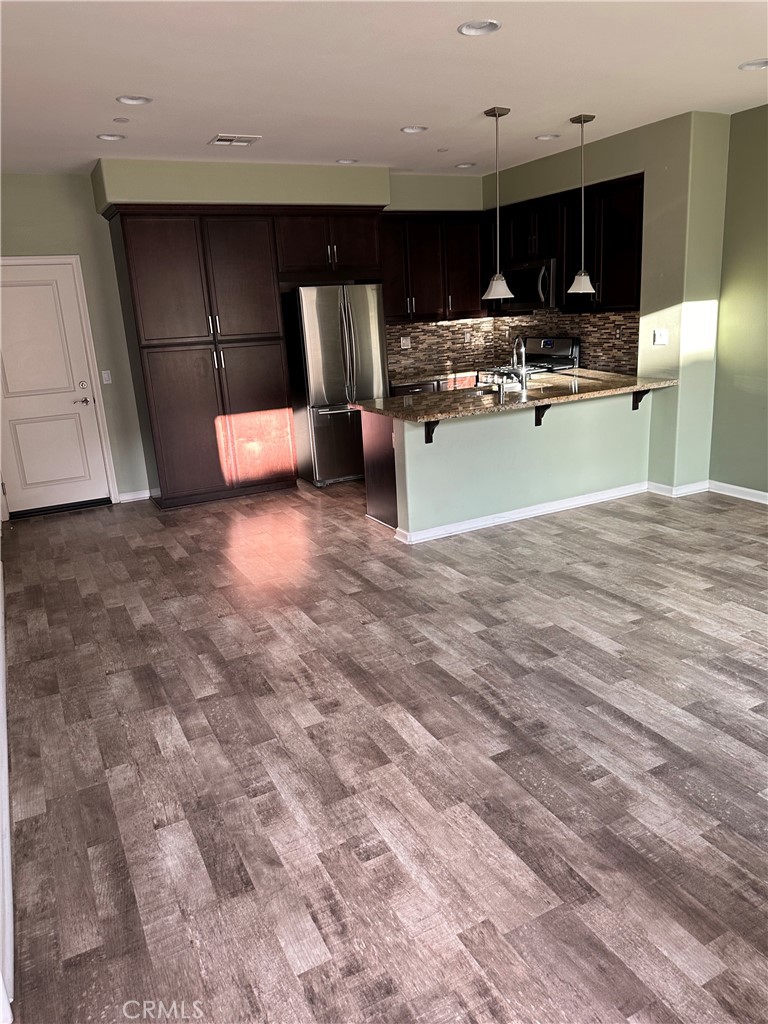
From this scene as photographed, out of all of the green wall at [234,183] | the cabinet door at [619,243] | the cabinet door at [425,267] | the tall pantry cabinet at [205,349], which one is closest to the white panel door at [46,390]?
the tall pantry cabinet at [205,349]

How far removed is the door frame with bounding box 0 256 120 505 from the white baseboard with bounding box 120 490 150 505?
0.05m

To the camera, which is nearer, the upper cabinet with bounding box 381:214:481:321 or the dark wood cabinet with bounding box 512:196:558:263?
the dark wood cabinet with bounding box 512:196:558:263

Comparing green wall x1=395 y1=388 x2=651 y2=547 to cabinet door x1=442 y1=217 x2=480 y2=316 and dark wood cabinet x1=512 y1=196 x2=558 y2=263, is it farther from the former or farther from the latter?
cabinet door x1=442 y1=217 x2=480 y2=316

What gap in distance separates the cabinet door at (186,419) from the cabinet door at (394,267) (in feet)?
6.08

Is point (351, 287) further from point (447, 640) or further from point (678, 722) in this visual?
point (678, 722)

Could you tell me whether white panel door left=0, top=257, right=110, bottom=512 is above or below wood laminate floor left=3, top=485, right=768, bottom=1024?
above

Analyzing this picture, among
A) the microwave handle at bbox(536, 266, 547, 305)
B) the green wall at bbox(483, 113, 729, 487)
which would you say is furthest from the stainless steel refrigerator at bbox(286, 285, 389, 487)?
the green wall at bbox(483, 113, 729, 487)

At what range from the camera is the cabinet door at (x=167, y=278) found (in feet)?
17.9

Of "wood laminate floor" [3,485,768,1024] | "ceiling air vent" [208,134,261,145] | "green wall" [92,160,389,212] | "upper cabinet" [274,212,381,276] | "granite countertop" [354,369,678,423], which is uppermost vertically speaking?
"ceiling air vent" [208,134,261,145]

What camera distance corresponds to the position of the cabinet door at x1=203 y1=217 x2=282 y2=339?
5.73 m

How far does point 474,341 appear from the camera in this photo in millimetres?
7410

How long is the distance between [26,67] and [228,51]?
0.91 m

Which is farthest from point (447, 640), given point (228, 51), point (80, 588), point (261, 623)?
point (228, 51)

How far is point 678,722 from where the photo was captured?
2668 millimetres
